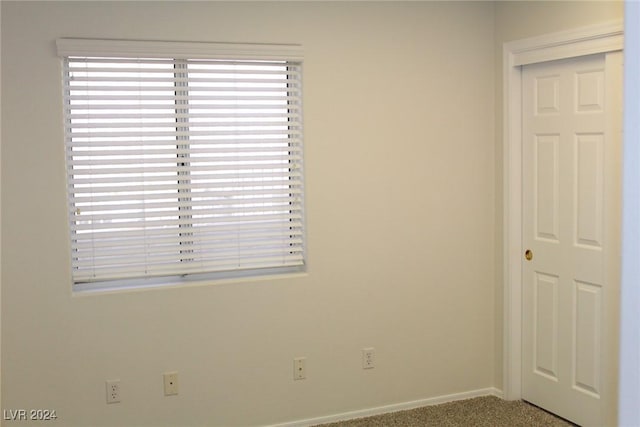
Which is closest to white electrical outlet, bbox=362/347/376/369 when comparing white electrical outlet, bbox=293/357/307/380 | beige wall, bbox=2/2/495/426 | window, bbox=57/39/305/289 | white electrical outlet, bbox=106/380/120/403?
beige wall, bbox=2/2/495/426

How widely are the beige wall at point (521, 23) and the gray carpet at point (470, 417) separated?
22 centimetres

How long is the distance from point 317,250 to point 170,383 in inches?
42.2

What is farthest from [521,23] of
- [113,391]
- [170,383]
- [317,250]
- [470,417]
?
[113,391]

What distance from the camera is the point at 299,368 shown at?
12.8 ft

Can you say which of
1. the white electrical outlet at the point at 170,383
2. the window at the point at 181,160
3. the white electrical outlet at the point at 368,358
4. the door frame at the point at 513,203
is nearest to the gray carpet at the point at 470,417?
the door frame at the point at 513,203

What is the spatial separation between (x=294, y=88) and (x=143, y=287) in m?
1.36

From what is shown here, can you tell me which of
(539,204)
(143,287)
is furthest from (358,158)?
(143,287)

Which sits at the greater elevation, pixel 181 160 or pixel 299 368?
pixel 181 160

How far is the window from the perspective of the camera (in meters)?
3.47

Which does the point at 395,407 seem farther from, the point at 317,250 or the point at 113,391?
the point at 113,391

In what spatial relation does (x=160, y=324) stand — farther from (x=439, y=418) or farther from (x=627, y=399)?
(x=627, y=399)

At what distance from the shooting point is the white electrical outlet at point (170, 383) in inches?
143

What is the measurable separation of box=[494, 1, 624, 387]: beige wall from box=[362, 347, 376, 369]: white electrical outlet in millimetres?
830

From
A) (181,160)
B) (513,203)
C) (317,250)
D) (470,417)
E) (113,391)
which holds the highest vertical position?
(181,160)
